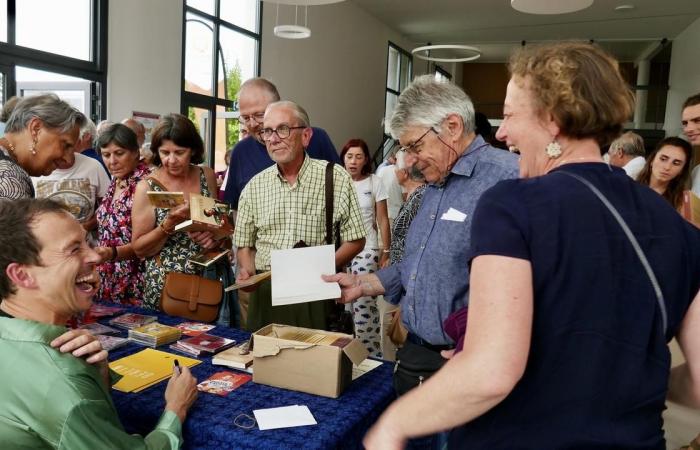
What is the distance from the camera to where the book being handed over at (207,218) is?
8.41 feet

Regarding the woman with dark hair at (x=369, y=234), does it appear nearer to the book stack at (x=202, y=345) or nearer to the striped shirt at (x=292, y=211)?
the striped shirt at (x=292, y=211)

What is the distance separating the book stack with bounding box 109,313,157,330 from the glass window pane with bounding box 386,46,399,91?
1277 cm

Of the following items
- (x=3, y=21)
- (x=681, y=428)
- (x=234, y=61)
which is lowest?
(x=681, y=428)

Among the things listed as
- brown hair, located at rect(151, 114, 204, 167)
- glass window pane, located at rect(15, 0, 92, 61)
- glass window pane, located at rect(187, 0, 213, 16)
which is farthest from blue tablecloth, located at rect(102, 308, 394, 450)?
glass window pane, located at rect(187, 0, 213, 16)

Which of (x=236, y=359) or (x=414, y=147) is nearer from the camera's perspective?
(x=414, y=147)

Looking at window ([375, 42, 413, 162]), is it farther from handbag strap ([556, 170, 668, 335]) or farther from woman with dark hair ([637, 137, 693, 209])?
handbag strap ([556, 170, 668, 335])

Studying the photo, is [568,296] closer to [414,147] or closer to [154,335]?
[414,147]

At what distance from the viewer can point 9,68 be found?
502 centimetres

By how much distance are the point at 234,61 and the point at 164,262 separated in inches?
253

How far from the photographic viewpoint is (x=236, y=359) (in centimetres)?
198

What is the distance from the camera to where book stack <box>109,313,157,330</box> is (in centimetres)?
237

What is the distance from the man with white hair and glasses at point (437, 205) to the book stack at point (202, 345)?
725mm

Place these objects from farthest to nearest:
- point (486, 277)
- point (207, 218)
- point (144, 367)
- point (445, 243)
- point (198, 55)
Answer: point (198, 55), point (207, 218), point (144, 367), point (445, 243), point (486, 277)

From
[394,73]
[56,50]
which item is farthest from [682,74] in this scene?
[56,50]
